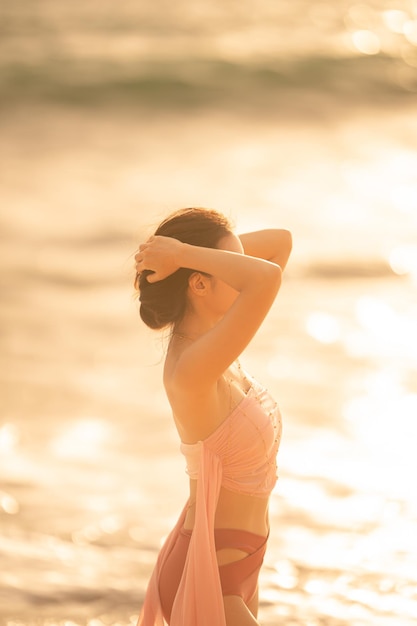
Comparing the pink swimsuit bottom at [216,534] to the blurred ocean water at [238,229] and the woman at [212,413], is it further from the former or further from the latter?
the blurred ocean water at [238,229]

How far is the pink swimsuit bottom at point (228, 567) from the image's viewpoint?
3121 mm

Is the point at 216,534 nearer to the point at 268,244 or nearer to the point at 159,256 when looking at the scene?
the point at 159,256

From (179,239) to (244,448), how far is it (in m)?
0.54

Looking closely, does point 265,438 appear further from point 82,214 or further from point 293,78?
point 293,78

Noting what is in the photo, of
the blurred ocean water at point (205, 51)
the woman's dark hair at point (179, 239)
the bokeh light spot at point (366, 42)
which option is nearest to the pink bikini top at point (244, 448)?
the woman's dark hair at point (179, 239)

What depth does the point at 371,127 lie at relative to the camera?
12148mm

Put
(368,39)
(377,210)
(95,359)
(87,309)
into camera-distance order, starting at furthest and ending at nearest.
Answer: (368,39)
(377,210)
(87,309)
(95,359)

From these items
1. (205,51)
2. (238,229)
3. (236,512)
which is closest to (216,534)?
(236,512)

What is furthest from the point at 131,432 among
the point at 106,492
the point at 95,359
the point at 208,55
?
the point at 208,55

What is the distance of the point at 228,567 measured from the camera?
10.2ft

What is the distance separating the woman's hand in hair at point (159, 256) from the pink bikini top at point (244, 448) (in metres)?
0.40

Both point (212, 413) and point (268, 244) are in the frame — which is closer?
point (212, 413)

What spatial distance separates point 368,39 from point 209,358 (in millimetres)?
12388

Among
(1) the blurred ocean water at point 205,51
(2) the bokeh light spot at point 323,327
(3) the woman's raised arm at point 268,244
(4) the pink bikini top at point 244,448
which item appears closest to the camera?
(4) the pink bikini top at point 244,448
